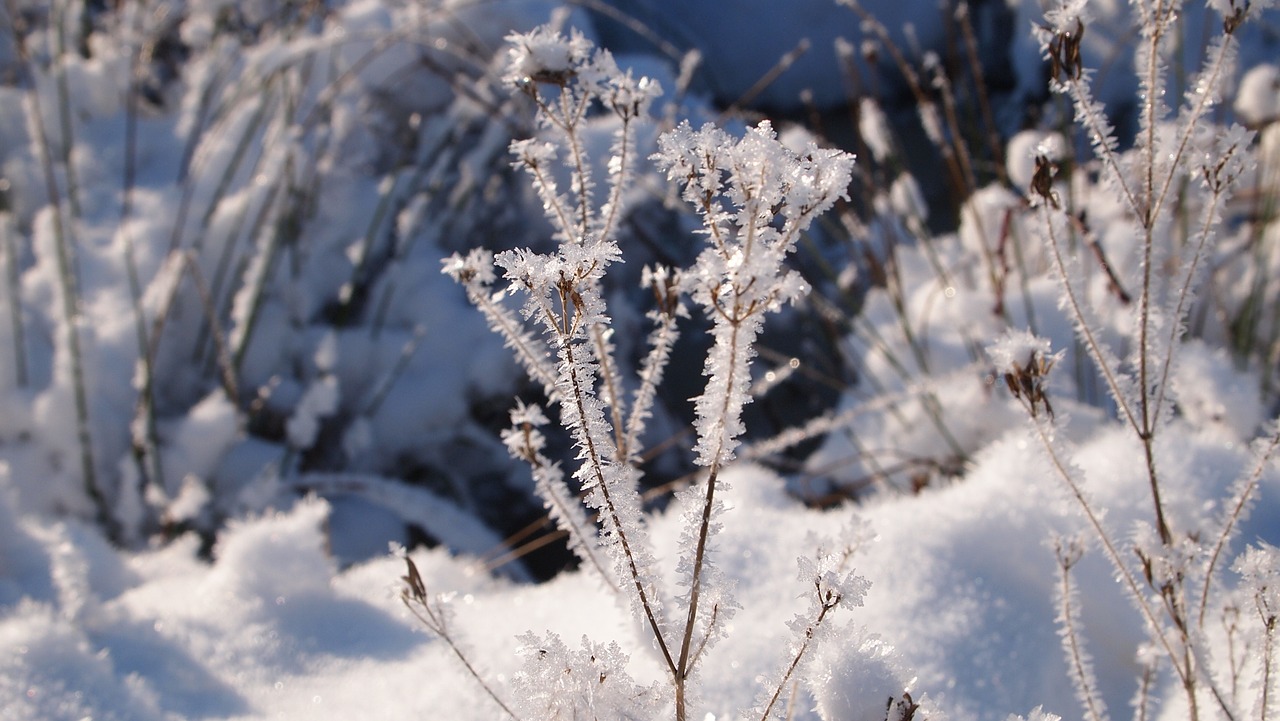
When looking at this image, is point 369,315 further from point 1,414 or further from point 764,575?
point 764,575

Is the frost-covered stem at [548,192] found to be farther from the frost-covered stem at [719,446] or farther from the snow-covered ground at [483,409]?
the frost-covered stem at [719,446]

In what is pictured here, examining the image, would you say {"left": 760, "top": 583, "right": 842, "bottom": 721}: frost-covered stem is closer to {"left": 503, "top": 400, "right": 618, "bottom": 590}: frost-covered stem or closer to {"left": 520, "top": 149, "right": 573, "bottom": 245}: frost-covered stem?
{"left": 503, "top": 400, "right": 618, "bottom": 590}: frost-covered stem

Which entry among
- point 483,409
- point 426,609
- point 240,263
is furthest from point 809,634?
point 240,263

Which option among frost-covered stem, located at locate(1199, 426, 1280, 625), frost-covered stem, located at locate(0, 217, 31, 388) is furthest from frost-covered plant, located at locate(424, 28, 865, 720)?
frost-covered stem, located at locate(0, 217, 31, 388)

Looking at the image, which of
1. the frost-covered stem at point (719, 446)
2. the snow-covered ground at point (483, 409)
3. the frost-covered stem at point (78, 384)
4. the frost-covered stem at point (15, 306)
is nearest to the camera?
the frost-covered stem at point (719, 446)

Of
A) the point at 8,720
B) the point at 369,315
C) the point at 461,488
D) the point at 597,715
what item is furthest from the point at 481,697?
the point at 369,315

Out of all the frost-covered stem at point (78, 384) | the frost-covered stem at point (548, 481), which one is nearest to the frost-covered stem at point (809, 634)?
the frost-covered stem at point (548, 481)

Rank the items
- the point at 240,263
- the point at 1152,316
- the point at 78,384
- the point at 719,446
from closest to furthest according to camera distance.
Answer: the point at 719,446
the point at 1152,316
the point at 78,384
the point at 240,263

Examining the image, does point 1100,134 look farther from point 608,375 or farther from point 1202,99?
point 608,375
